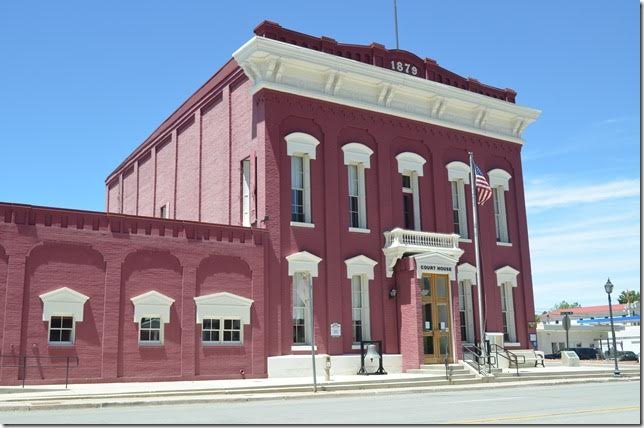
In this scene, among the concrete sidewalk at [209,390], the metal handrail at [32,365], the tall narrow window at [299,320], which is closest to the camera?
the concrete sidewalk at [209,390]

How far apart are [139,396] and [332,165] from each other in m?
13.5

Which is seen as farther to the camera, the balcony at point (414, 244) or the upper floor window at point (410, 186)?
the upper floor window at point (410, 186)

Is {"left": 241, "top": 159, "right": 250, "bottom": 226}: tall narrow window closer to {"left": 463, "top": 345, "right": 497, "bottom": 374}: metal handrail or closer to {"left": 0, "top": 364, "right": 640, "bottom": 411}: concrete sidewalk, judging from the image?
{"left": 0, "top": 364, "right": 640, "bottom": 411}: concrete sidewalk

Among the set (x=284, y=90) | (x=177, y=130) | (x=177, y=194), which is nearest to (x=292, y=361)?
(x=284, y=90)

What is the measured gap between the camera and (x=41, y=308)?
2112cm

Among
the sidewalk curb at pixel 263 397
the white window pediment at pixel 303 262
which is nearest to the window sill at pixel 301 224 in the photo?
the white window pediment at pixel 303 262

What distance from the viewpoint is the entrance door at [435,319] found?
2817cm

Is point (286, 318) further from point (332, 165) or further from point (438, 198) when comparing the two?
point (438, 198)

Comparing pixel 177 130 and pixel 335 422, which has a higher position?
pixel 177 130

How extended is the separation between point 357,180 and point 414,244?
11.6 feet

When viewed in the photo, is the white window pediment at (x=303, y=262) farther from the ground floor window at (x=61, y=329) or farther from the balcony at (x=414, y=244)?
the ground floor window at (x=61, y=329)

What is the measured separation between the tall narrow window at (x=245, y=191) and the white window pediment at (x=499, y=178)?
12.1m

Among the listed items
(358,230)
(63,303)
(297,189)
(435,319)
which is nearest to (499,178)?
(435,319)

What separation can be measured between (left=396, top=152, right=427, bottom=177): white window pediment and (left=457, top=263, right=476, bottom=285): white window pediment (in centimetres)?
439
